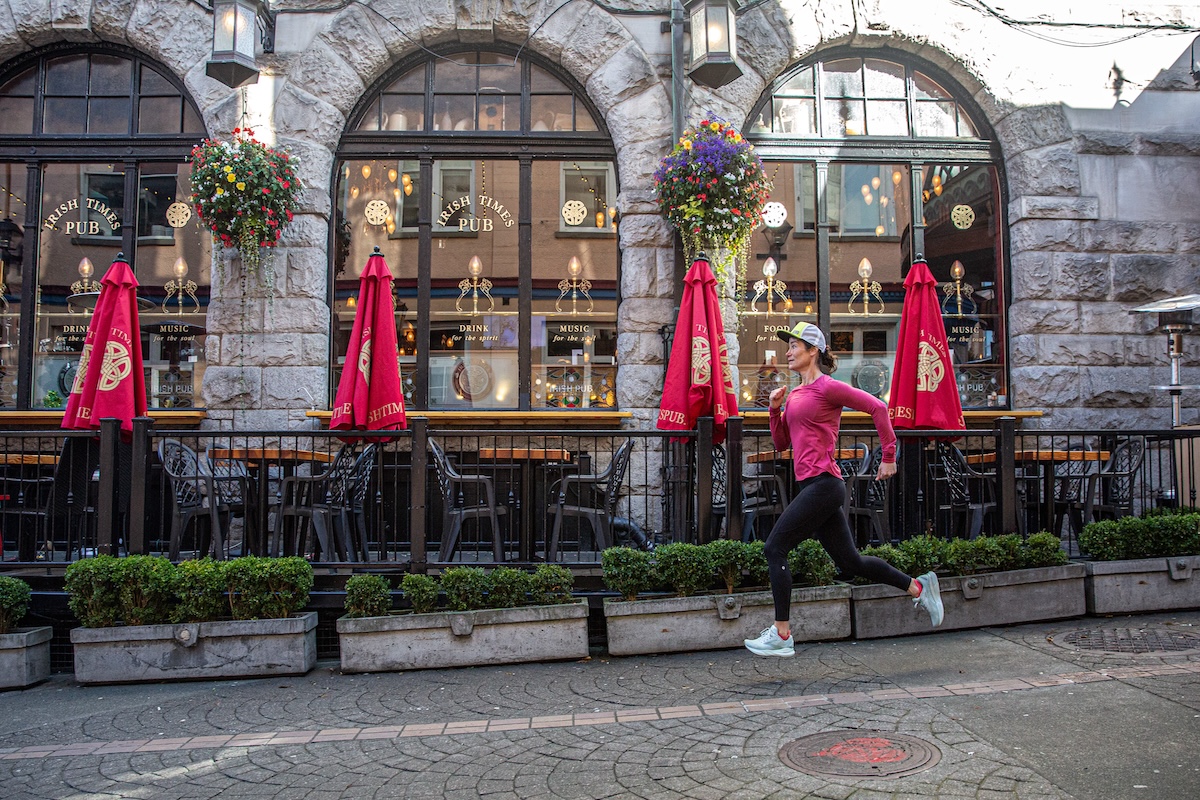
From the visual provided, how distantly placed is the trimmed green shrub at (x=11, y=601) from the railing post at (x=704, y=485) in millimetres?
4787

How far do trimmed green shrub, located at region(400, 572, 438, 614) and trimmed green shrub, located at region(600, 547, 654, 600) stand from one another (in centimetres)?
120

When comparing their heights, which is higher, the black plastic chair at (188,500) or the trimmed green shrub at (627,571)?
the black plastic chair at (188,500)

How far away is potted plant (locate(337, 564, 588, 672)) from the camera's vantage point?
6.19 metres

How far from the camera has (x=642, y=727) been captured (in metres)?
4.77

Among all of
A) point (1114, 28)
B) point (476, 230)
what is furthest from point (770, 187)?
point (1114, 28)

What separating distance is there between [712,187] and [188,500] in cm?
566

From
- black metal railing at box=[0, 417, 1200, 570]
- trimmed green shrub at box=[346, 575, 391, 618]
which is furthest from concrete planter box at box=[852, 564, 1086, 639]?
trimmed green shrub at box=[346, 575, 391, 618]

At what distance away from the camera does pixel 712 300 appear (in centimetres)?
817

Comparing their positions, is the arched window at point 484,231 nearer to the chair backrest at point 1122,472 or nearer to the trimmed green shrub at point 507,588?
the trimmed green shrub at point 507,588

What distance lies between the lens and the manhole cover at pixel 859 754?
400cm

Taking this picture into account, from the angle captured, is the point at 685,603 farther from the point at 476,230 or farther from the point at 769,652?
the point at 476,230

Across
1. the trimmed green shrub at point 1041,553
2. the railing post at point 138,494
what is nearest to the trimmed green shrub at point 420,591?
the railing post at point 138,494

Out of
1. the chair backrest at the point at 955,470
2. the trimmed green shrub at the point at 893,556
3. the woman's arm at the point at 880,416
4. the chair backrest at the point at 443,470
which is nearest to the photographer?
the woman's arm at the point at 880,416

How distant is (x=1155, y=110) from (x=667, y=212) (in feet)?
19.3
